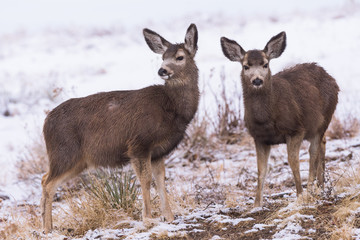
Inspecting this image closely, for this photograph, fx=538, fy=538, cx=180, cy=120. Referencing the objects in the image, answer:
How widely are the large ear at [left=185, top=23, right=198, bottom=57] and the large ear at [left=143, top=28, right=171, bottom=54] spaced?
0.98ft

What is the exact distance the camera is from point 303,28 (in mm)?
29344

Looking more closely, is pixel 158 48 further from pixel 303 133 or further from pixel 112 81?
pixel 112 81

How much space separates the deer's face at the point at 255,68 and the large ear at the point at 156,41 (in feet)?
3.91

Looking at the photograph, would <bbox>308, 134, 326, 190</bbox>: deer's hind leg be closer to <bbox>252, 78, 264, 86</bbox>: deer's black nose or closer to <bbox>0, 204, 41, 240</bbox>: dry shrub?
<bbox>252, 78, 264, 86</bbox>: deer's black nose

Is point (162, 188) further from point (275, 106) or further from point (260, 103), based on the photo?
point (275, 106)

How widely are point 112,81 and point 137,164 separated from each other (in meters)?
15.0

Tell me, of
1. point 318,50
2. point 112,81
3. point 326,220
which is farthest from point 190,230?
point 318,50

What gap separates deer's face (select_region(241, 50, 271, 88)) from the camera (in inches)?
280

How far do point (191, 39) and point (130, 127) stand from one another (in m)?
1.52

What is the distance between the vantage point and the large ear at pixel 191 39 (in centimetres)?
748

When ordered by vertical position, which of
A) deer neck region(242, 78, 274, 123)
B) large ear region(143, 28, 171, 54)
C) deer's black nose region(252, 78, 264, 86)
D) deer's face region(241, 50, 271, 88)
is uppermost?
large ear region(143, 28, 171, 54)

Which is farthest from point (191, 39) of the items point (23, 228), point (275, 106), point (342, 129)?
point (342, 129)

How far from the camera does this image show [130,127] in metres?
7.20

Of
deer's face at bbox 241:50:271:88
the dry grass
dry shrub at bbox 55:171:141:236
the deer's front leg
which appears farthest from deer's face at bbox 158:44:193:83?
the dry grass
